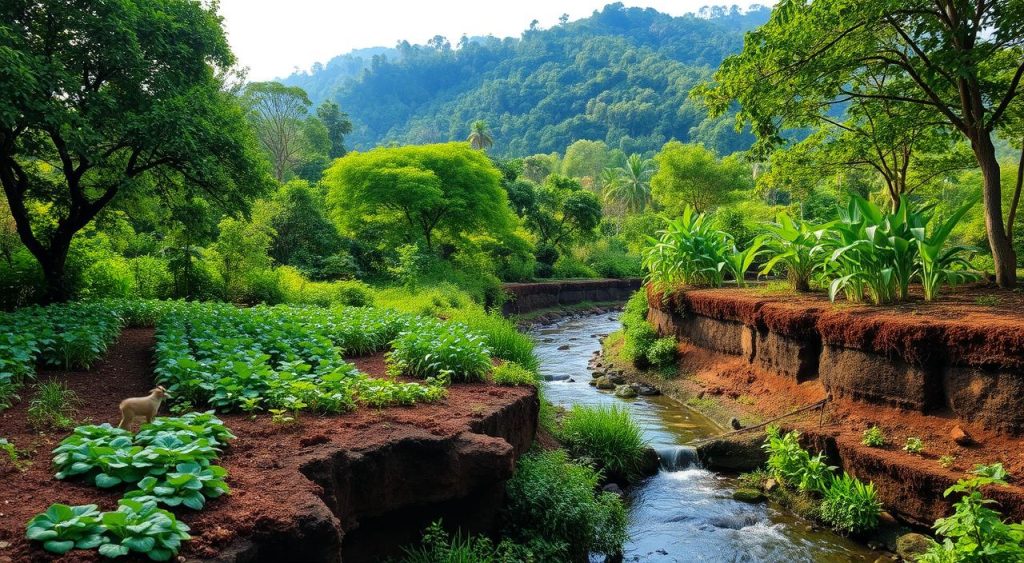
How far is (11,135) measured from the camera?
8211 millimetres

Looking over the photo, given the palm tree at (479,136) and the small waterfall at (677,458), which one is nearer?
the small waterfall at (677,458)

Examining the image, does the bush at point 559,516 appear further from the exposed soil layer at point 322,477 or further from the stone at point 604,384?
the stone at point 604,384

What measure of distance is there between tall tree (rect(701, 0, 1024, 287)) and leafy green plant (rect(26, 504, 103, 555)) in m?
9.45

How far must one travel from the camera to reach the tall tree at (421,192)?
22312 mm

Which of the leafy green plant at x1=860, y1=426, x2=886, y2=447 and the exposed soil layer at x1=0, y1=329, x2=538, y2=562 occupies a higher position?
the exposed soil layer at x1=0, y1=329, x2=538, y2=562

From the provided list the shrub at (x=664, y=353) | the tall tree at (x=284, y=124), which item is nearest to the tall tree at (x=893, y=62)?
the shrub at (x=664, y=353)

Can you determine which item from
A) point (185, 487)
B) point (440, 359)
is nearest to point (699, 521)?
point (440, 359)

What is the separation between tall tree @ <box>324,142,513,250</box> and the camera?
73.2ft

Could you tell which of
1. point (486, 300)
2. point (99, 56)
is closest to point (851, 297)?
point (99, 56)

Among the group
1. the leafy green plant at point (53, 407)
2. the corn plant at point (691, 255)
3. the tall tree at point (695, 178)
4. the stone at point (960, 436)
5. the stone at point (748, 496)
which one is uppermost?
the tall tree at point (695, 178)

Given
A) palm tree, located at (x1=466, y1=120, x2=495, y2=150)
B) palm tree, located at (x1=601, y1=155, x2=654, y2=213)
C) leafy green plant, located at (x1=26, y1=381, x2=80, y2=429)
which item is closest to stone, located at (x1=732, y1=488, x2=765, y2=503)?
leafy green plant, located at (x1=26, y1=381, x2=80, y2=429)

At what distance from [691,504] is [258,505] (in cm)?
533

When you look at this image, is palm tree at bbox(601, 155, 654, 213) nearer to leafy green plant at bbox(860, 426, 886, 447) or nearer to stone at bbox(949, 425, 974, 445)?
leafy green plant at bbox(860, 426, 886, 447)

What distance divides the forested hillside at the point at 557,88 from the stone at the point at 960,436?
2563 inches
